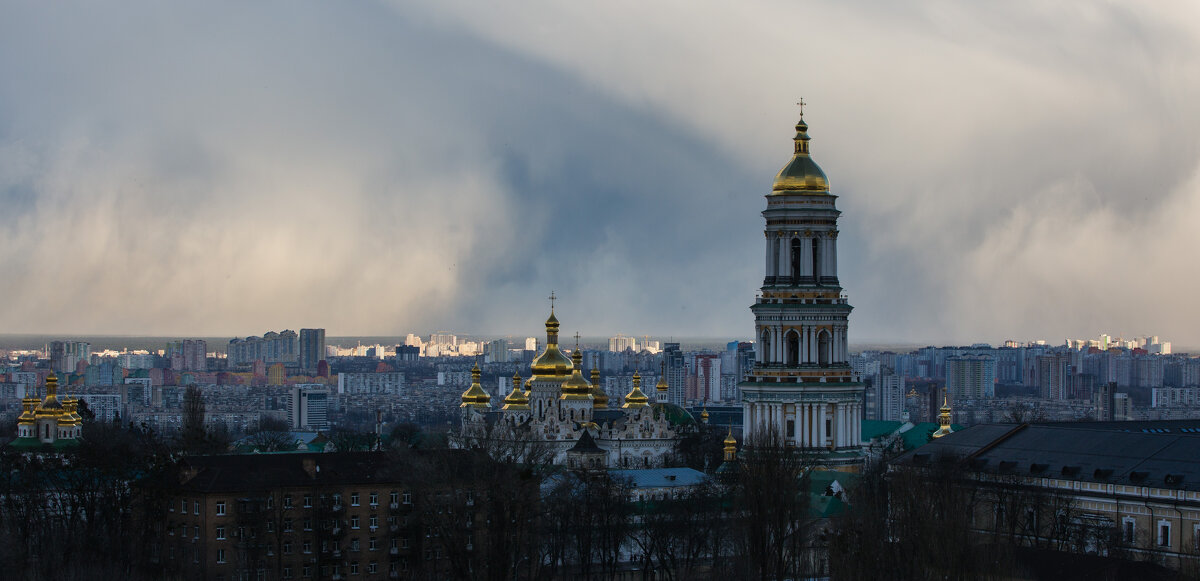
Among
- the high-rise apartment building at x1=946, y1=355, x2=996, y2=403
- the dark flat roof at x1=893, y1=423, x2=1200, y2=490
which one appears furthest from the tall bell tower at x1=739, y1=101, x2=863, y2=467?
the high-rise apartment building at x1=946, y1=355, x2=996, y2=403

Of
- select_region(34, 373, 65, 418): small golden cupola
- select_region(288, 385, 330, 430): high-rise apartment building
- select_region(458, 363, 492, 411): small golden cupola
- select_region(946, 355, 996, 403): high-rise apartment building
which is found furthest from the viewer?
select_region(946, 355, 996, 403): high-rise apartment building

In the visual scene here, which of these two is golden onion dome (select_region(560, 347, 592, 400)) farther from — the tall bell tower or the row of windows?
the row of windows

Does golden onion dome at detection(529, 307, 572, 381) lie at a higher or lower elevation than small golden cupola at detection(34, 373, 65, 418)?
higher

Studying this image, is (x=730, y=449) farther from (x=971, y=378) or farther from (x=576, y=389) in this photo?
(x=971, y=378)

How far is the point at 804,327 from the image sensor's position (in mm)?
46469

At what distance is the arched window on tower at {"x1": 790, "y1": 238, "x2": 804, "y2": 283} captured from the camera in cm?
4669

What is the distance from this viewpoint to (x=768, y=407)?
46.6m

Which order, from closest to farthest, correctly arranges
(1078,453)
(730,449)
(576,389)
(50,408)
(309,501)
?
(309,501), (1078,453), (730,449), (50,408), (576,389)

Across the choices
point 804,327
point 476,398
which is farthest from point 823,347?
point 476,398

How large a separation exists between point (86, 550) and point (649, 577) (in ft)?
32.1

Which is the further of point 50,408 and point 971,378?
point 971,378

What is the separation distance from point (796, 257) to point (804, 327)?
1.60 meters

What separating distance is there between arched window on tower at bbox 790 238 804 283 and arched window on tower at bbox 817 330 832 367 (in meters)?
1.39

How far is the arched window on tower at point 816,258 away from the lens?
4669 cm
